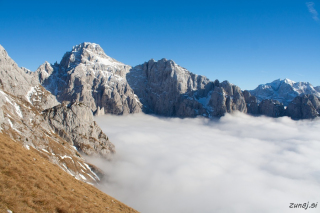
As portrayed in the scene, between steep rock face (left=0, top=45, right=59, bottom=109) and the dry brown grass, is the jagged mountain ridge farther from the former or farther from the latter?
the dry brown grass

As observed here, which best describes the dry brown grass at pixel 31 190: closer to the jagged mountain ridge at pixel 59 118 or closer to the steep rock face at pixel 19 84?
the jagged mountain ridge at pixel 59 118

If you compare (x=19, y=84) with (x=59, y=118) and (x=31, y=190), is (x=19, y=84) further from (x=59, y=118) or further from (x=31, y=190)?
(x=31, y=190)

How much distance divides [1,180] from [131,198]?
126052mm

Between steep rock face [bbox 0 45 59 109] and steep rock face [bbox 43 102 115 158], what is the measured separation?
978 centimetres

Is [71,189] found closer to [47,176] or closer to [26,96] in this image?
[47,176]

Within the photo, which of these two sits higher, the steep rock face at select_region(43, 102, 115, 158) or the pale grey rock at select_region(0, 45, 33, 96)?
the pale grey rock at select_region(0, 45, 33, 96)

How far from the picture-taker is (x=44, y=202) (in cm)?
2052

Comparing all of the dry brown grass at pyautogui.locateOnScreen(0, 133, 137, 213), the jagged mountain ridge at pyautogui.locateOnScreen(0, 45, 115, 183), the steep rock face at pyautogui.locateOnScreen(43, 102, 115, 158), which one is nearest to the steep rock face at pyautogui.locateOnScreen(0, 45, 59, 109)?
the jagged mountain ridge at pyautogui.locateOnScreen(0, 45, 115, 183)

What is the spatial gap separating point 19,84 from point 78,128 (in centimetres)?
4867

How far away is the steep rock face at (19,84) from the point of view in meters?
120

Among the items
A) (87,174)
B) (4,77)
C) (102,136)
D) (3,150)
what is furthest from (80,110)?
(3,150)

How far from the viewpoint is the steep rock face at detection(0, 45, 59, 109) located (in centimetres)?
12050

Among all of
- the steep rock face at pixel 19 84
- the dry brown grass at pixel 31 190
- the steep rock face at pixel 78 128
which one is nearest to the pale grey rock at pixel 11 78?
the steep rock face at pixel 19 84

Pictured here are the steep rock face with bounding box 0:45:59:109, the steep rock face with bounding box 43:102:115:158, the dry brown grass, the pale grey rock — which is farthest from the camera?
the steep rock face with bounding box 43:102:115:158
